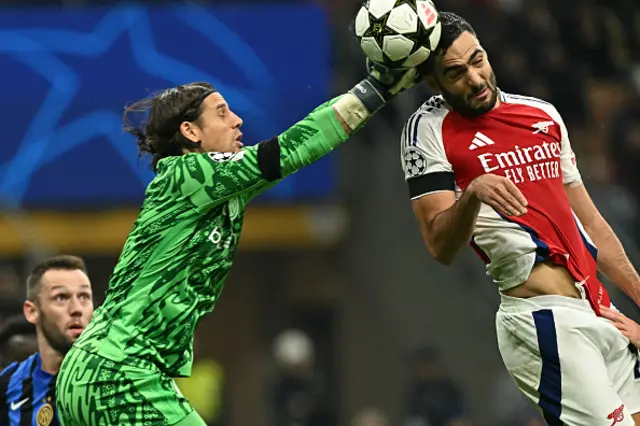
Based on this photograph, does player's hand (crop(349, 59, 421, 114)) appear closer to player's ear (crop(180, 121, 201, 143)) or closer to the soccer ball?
the soccer ball

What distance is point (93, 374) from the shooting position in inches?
225

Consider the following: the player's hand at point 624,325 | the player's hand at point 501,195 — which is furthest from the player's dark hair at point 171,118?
the player's hand at point 624,325

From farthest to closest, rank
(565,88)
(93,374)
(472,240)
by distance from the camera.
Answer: (565,88) < (472,240) < (93,374)

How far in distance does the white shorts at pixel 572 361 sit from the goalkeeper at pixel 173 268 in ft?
3.88

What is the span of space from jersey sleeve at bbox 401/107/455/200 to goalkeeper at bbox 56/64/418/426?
35 cm

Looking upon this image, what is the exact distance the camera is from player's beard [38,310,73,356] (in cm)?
697

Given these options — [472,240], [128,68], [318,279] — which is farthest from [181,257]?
[318,279]

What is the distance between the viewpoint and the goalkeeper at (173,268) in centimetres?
568

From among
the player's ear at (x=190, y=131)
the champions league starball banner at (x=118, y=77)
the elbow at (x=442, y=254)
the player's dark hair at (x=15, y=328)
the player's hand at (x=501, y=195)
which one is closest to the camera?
the player's hand at (x=501, y=195)

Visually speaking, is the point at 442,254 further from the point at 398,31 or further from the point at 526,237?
the point at 398,31

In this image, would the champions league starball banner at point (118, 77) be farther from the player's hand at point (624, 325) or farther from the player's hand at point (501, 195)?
A: the player's hand at point (501, 195)

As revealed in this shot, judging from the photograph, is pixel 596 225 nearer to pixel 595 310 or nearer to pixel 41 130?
pixel 595 310

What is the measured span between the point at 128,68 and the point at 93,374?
36.3 ft

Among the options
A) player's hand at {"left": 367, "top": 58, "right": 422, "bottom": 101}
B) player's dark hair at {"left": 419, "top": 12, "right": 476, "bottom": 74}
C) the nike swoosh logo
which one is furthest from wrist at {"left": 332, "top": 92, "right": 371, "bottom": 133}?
the nike swoosh logo
